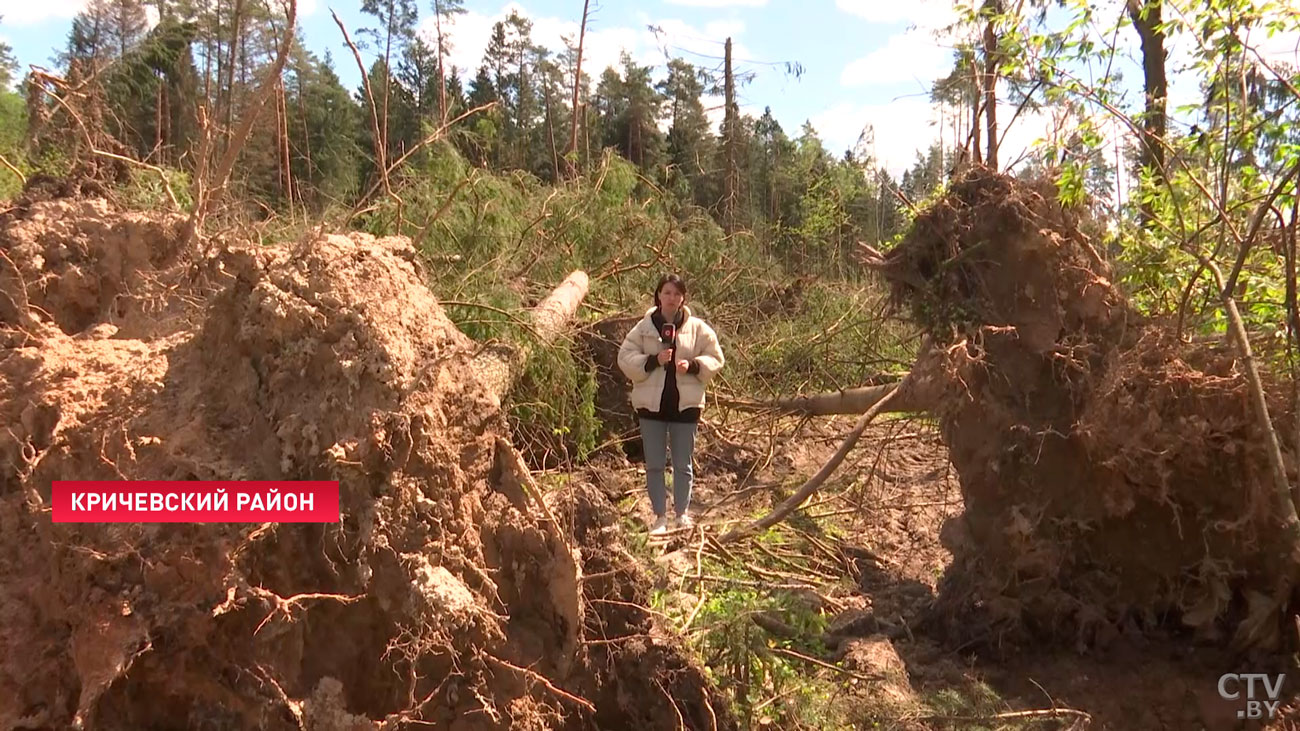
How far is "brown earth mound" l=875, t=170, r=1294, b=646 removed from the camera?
11.7ft

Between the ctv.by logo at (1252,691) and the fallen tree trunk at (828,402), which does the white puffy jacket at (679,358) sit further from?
the ctv.by logo at (1252,691)

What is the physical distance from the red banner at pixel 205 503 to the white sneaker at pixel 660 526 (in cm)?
280

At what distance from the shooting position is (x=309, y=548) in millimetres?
2168

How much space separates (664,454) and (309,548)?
9.61 feet

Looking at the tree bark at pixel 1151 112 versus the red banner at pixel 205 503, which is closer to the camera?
the red banner at pixel 205 503

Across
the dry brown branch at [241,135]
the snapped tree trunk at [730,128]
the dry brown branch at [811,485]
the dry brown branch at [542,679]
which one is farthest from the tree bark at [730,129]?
the dry brown branch at [542,679]

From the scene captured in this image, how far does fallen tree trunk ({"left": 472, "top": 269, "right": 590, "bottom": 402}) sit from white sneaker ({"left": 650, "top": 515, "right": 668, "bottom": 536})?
1.18 meters

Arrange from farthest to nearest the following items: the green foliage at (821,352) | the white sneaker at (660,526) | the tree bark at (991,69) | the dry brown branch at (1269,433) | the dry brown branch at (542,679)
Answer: the green foliage at (821,352) → the white sneaker at (660,526) → the tree bark at (991,69) → the dry brown branch at (1269,433) → the dry brown branch at (542,679)

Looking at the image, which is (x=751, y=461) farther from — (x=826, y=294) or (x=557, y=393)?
(x=826, y=294)

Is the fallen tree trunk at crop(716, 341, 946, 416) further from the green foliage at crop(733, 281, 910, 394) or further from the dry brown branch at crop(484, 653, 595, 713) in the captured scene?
the dry brown branch at crop(484, 653, 595, 713)

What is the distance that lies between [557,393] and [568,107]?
831 inches

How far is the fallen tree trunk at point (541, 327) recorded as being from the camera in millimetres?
3404

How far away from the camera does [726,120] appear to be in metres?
20.3

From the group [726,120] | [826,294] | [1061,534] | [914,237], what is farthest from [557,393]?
[726,120]
